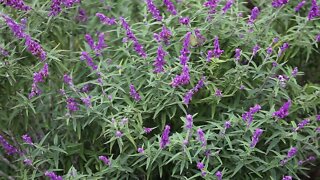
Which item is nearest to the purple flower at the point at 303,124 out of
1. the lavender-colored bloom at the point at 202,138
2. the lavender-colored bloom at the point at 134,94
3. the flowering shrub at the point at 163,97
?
the flowering shrub at the point at 163,97

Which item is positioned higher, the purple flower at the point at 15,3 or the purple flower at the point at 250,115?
the purple flower at the point at 15,3

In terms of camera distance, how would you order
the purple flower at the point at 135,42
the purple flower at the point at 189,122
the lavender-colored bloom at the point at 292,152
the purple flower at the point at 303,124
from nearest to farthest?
the purple flower at the point at 189,122
the lavender-colored bloom at the point at 292,152
the purple flower at the point at 303,124
the purple flower at the point at 135,42

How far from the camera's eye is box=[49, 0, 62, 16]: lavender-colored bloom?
4597mm

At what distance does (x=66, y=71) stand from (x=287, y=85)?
1.96 m

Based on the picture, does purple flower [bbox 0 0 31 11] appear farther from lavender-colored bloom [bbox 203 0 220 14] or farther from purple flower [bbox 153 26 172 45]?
lavender-colored bloom [bbox 203 0 220 14]

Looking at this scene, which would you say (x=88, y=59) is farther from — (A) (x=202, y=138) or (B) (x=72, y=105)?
(A) (x=202, y=138)

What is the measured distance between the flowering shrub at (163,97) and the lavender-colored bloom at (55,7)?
0.02m

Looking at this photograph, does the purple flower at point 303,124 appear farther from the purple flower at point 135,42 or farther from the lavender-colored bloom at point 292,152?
the purple flower at point 135,42

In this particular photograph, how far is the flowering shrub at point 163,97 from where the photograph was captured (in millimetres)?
4195

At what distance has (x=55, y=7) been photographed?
4637 mm

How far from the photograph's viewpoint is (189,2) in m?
5.21

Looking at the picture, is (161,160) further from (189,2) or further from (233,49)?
(189,2)

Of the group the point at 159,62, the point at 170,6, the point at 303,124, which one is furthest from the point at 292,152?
the point at 170,6

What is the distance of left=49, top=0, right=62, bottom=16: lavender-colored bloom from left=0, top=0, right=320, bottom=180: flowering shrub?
21 millimetres
